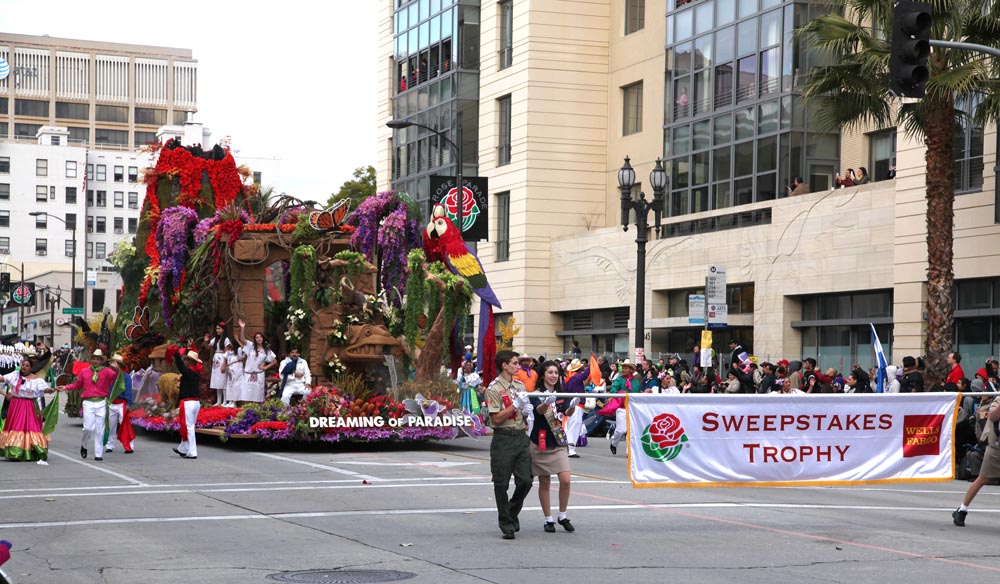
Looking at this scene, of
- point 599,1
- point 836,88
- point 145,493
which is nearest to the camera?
point 145,493

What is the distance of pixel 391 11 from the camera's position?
5675 cm

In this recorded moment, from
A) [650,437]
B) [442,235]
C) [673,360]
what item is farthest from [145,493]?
[673,360]

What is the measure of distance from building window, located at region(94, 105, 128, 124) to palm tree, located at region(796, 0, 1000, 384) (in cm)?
12755

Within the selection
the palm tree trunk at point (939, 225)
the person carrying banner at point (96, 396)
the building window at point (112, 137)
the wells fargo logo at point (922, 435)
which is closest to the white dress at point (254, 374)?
the person carrying banner at point (96, 396)

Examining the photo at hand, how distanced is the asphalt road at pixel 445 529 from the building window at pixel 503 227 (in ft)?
93.9

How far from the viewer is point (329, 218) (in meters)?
27.0

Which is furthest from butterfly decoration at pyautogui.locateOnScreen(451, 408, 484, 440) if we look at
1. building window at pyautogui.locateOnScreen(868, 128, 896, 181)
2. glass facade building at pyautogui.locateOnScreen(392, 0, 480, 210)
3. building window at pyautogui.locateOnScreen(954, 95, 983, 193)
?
glass facade building at pyautogui.locateOnScreen(392, 0, 480, 210)

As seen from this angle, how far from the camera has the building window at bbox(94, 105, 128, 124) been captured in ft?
467

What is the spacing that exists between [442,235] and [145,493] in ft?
34.3

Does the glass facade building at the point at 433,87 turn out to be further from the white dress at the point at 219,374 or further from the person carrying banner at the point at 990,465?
the person carrying banner at the point at 990,465

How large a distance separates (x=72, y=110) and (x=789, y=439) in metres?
138

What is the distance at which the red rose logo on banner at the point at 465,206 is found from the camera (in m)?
35.1

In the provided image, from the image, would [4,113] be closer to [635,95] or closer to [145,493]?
[635,95]

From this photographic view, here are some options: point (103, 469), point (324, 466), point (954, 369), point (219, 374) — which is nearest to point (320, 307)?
point (219, 374)
